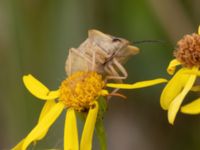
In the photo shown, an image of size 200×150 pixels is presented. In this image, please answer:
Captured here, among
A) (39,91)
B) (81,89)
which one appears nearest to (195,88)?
(81,89)

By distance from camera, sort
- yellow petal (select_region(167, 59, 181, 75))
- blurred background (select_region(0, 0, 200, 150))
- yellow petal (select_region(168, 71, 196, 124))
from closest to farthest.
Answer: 1. yellow petal (select_region(168, 71, 196, 124))
2. yellow petal (select_region(167, 59, 181, 75))
3. blurred background (select_region(0, 0, 200, 150))

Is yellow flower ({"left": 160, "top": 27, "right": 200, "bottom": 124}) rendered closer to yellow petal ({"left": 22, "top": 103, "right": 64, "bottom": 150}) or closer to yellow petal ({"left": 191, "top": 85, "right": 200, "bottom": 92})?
yellow petal ({"left": 191, "top": 85, "right": 200, "bottom": 92})

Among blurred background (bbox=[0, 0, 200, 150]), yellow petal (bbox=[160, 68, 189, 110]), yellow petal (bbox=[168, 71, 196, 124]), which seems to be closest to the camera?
yellow petal (bbox=[168, 71, 196, 124])

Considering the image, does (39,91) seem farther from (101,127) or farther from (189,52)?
(189,52)

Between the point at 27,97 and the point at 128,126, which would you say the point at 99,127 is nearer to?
the point at 27,97

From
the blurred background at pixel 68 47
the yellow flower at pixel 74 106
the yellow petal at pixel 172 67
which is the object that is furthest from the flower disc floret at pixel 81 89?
the blurred background at pixel 68 47

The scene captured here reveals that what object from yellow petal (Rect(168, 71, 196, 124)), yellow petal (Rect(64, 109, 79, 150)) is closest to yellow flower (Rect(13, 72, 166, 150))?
yellow petal (Rect(64, 109, 79, 150))

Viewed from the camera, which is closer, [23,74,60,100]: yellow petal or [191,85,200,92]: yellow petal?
[191,85,200,92]: yellow petal

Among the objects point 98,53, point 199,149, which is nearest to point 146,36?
point 199,149
